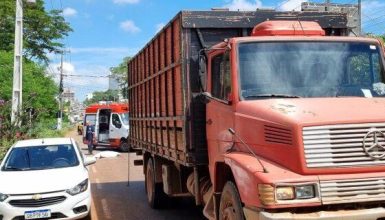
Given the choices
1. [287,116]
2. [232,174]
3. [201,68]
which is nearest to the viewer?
[287,116]

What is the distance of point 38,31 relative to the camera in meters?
43.0

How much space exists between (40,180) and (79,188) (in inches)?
25.1

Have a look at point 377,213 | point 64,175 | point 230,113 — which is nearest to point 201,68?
point 230,113

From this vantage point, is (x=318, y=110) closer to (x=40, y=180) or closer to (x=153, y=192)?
(x=40, y=180)

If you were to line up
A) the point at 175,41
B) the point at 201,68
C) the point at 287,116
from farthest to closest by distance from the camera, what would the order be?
the point at 175,41 → the point at 201,68 → the point at 287,116

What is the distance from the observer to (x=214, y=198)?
5766 mm

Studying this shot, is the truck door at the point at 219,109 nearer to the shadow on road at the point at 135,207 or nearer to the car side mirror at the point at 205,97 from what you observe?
the car side mirror at the point at 205,97

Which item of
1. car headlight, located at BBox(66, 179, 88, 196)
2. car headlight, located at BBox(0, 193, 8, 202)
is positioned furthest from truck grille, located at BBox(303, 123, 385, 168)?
car headlight, located at BBox(0, 193, 8, 202)

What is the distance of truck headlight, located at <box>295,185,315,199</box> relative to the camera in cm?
435

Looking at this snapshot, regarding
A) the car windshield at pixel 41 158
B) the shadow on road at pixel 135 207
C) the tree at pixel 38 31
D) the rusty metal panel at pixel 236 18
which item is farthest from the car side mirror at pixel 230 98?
the tree at pixel 38 31

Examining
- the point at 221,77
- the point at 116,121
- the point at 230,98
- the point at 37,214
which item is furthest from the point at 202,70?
the point at 116,121

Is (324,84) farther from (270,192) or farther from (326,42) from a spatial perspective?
(270,192)

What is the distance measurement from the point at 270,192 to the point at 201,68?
2283 mm

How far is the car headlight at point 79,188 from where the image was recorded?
824 centimetres
